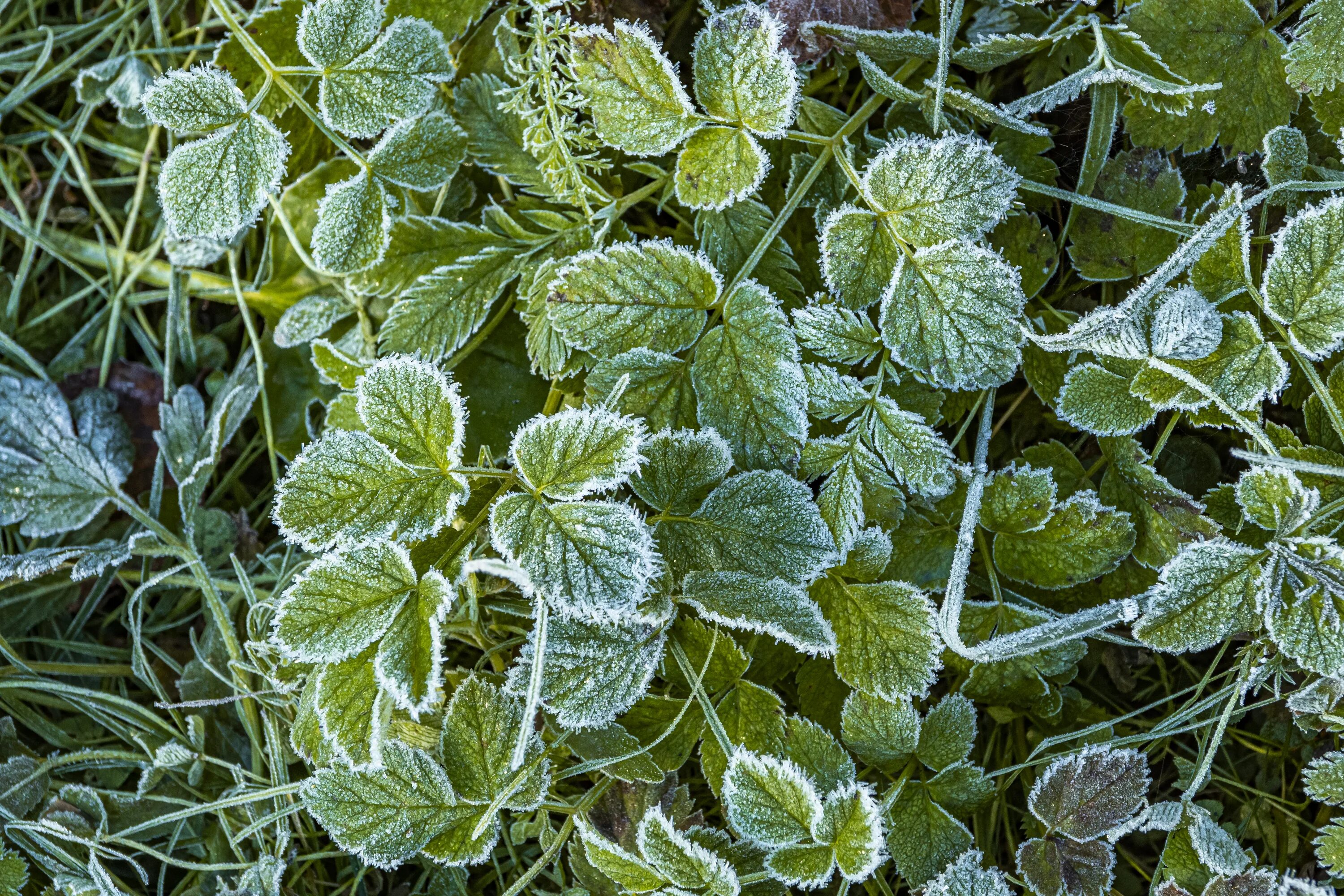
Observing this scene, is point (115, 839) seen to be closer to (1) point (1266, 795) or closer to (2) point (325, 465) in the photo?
(2) point (325, 465)

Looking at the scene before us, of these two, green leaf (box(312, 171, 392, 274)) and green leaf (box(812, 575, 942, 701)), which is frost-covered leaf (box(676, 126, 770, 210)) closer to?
green leaf (box(312, 171, 392, 274))

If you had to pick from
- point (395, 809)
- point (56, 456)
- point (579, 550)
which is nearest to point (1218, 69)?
point (579, 550)

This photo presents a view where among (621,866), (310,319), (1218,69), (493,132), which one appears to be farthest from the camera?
(310,319)

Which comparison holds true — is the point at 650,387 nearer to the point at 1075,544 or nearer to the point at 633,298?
the point at 633,298

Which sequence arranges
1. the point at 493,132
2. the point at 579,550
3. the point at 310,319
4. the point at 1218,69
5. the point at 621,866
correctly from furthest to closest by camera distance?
1. the point at 310,319
2. the point at 493,132
3. the point at 1218,69
4. the point at 621,866
5. the point at 579,550

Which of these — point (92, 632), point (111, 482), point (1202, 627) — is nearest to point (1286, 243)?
point (1202, 627)

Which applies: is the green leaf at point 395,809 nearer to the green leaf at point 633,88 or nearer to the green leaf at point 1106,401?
the green leaf at point 633,88
